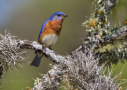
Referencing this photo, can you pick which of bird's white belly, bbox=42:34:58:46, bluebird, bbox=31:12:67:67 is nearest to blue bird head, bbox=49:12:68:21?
bluebird, bbox=31:12:67:67

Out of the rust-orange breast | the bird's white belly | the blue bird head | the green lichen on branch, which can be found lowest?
the green lichen on branch

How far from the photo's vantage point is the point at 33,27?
4.11 meters

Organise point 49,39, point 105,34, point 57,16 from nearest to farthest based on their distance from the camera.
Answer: point 105,34 < point 49,39 < point 57,16

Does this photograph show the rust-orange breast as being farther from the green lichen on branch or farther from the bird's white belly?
the green lichen on branch

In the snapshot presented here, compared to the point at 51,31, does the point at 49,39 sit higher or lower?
lower

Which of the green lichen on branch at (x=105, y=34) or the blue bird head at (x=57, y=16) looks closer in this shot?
the green lichen on branch at (x=105, y=34)

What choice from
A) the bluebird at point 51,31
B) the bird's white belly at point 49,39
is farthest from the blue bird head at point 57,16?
the bird's white belly at point 49,39

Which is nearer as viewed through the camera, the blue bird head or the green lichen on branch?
the green lichen on branch

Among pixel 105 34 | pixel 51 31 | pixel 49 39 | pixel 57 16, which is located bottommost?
pixel 105 34

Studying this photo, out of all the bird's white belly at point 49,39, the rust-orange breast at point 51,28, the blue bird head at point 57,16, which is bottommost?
the bird's white belly at point 49,39

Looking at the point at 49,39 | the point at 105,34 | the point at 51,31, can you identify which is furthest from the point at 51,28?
the point at 105,34

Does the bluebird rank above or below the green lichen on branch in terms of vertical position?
above

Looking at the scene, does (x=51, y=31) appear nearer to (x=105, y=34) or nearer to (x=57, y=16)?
(x=57, y=16)

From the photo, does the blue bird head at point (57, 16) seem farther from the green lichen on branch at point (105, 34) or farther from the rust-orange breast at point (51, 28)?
the green lichen on branch at point (105, 34)
